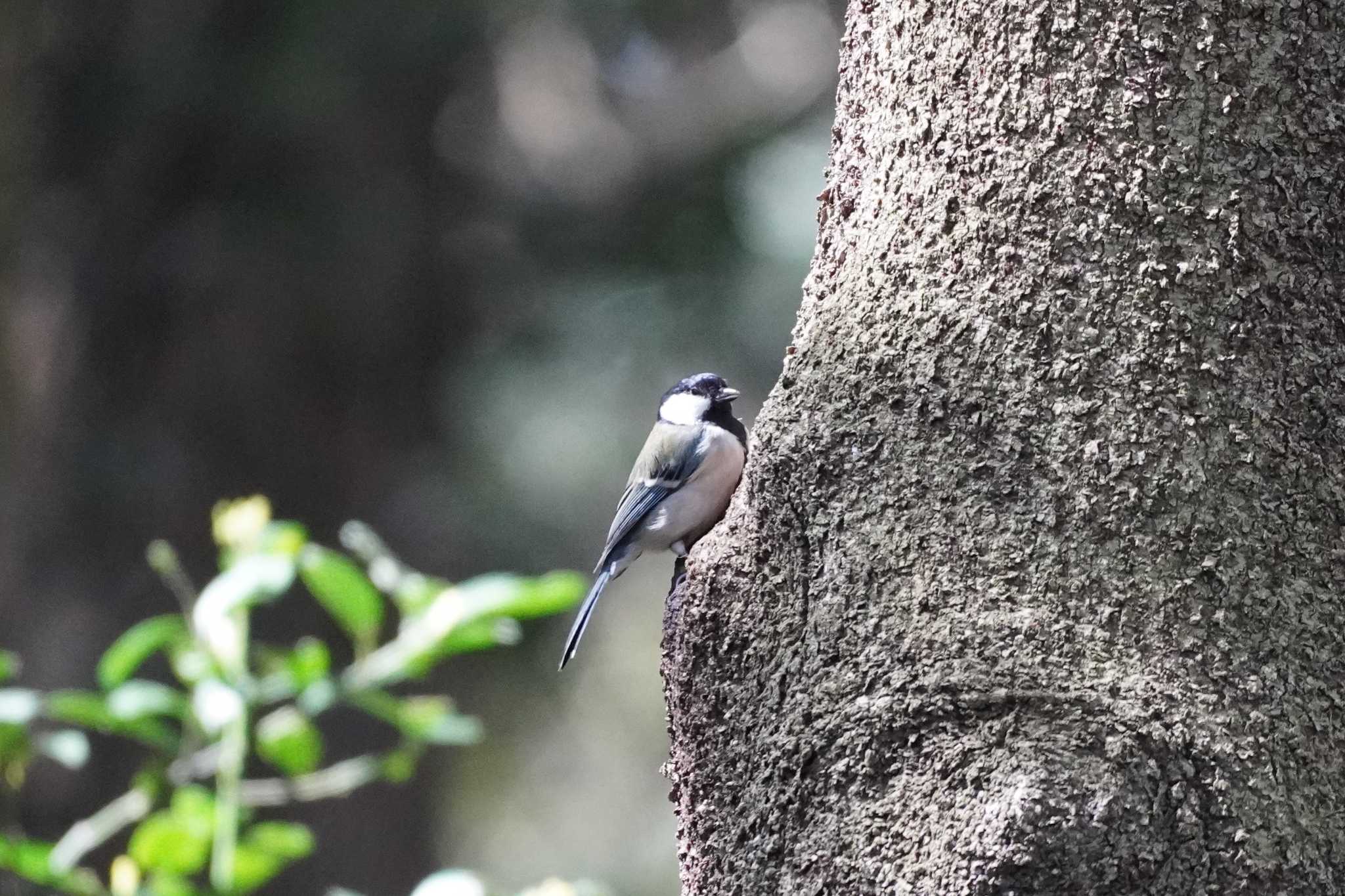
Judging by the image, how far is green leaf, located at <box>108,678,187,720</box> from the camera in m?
1.57

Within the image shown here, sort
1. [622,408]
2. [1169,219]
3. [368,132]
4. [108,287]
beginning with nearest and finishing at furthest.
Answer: [1169,219]
[108,287]
[368,132]
[622,408]

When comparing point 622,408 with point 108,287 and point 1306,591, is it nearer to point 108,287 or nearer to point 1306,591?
point 108,287

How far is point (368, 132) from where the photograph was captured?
4480 mm

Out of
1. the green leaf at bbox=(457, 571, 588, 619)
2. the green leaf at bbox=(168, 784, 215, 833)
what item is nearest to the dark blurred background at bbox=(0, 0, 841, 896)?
the green leaf at bbox=(168, 784, 215, 833)

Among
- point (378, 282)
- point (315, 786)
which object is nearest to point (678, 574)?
point (315, 786)

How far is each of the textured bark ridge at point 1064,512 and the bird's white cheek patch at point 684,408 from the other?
1276mm

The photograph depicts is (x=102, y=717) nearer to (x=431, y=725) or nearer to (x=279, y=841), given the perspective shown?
(x=279, y=841)

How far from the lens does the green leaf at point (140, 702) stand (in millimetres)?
1571

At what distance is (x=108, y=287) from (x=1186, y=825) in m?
3.89

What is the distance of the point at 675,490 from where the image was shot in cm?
226

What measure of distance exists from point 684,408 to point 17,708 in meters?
1.36

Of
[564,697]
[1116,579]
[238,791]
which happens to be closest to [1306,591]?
[1116,579]

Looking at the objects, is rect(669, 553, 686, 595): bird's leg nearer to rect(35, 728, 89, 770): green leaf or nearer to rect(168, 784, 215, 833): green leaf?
rect(168, 784, 215, 833): green leaf

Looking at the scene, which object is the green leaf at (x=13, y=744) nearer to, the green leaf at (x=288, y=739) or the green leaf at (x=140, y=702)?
the green leaf at (x=140, y=702)
